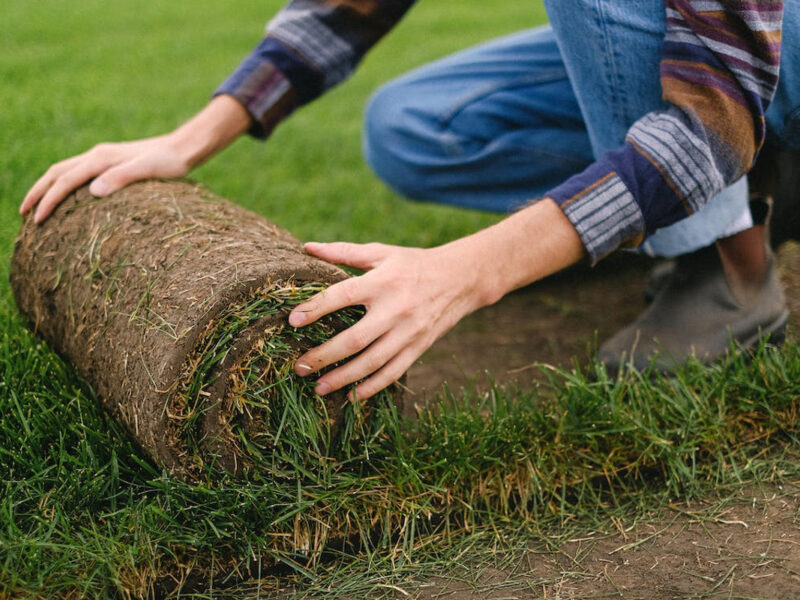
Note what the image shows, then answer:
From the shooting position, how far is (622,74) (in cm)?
197

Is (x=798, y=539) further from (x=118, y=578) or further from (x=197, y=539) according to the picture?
(x=118, y=578)

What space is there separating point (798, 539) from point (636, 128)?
0.87 meters

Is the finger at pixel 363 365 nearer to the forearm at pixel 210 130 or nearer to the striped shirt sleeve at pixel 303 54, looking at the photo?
the forearm at pixel 210 130

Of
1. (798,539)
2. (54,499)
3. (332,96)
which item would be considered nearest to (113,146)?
(54,499)

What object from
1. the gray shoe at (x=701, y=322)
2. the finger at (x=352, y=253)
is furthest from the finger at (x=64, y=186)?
the gray shoe at (x=701, y=322)

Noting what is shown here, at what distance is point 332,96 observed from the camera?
5.57 metres

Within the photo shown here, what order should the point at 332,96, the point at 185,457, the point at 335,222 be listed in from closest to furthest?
the point at 185,457
the point at 335,222
the point at 332,96

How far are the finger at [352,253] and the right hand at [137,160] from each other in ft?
2.19

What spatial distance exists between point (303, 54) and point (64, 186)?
2.67ft

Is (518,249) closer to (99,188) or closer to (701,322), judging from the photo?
(701,322)

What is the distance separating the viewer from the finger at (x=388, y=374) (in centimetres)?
164

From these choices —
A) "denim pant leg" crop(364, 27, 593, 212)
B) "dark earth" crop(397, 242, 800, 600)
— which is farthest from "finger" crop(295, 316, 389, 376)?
"denim pant leg" crop(364, 27, 593, 212)

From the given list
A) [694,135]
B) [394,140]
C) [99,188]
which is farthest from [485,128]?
[99,188]

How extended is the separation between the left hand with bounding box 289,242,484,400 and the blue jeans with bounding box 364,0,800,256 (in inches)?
27.5
